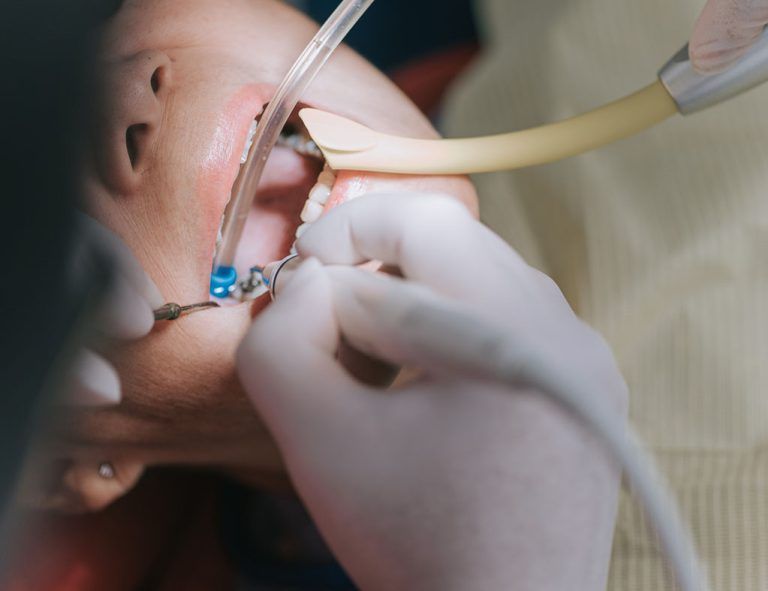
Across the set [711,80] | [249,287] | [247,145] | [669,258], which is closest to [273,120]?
[247,145]

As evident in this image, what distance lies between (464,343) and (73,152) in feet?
1.03

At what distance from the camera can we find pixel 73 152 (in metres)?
0.57

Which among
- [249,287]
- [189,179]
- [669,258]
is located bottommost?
[669,258]

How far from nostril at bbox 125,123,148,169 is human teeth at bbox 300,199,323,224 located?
0.16 m

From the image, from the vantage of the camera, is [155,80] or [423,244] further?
[155,80]

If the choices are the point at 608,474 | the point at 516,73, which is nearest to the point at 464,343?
the point at 608,474

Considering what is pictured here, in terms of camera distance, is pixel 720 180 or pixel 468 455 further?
pixel 720 180

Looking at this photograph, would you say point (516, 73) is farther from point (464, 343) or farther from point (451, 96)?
point (464, 343)

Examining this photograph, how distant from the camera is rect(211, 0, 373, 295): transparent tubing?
28.2 inches

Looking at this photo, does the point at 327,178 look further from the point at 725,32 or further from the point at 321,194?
the point at 725,32

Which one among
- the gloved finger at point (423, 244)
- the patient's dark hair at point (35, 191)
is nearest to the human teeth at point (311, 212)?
the gloved finger at point (423, 244)

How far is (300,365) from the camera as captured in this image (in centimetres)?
55

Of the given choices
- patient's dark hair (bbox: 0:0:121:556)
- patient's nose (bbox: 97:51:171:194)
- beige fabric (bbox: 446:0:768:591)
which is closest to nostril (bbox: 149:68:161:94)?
patient's nose (bbox: 97:51:171:194)

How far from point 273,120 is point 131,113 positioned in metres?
0.13
